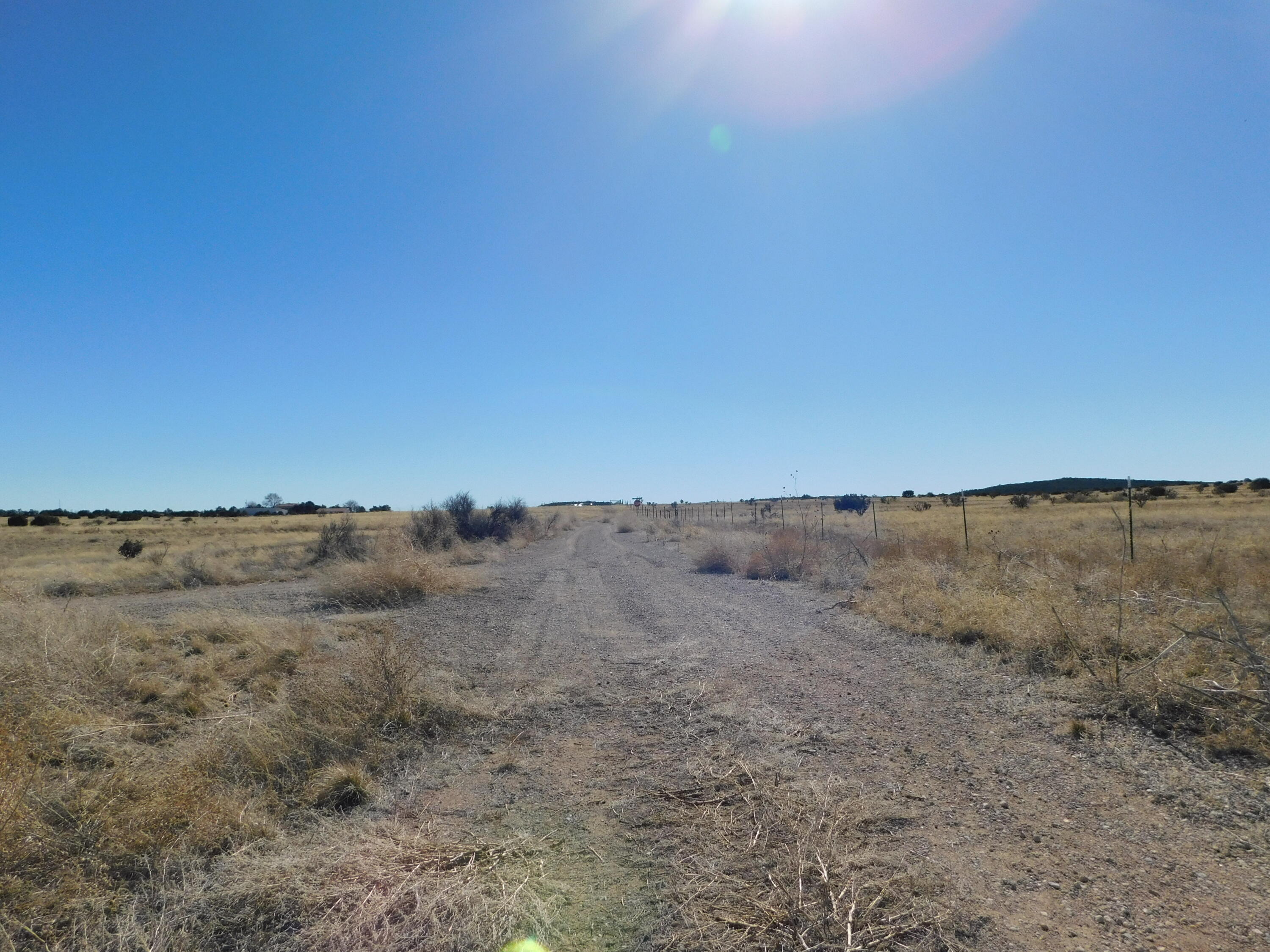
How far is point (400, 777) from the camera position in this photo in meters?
5.39

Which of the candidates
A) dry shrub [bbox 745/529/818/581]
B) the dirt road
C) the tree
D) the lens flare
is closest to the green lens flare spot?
the lens flare

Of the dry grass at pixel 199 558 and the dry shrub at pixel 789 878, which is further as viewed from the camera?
the dry grass at pixel 199 558

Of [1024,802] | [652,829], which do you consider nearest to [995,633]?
[1024,802]

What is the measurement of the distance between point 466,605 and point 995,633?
9.95 metres

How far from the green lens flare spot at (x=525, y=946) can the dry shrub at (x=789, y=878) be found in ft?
1.72

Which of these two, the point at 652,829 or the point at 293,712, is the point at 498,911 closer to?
the point at 652,829

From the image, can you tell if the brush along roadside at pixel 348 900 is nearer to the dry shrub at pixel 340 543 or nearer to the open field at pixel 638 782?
the open field at pixel 638 782

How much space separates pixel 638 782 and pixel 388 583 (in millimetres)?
11859

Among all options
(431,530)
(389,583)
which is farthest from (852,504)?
(389,583)

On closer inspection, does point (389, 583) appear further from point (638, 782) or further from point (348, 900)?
point (348, 900)

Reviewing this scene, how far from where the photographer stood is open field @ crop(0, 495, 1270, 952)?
128 inches

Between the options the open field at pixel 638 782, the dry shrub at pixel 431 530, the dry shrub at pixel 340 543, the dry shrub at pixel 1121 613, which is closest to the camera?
the open field at pixel 638 782

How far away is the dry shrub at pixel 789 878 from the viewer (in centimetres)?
305

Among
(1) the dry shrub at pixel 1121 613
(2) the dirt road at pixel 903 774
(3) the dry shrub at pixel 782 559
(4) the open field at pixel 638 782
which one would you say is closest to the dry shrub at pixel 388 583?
(4) the open field at pixel 638 782
